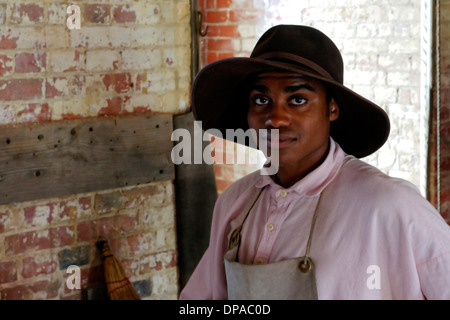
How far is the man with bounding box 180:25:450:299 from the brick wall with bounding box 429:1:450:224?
Answer: 45.3 inches

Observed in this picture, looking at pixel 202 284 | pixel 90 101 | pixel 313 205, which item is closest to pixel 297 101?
pixel 313 205

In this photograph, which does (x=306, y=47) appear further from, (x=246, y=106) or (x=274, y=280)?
(x=274, y=280)

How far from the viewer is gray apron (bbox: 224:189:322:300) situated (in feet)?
5.54

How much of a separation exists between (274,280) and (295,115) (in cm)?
43

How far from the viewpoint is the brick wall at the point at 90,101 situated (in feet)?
7.92

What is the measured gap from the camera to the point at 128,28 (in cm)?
265

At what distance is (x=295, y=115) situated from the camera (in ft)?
5.85

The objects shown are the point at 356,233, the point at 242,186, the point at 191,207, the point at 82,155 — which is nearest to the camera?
the point at 356,233

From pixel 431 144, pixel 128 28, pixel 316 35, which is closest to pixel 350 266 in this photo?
pixel 316 35

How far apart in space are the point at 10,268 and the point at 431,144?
1917 mm

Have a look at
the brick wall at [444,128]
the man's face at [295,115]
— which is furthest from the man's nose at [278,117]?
the brick wall at [444,128]

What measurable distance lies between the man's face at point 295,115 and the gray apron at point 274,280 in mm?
170
